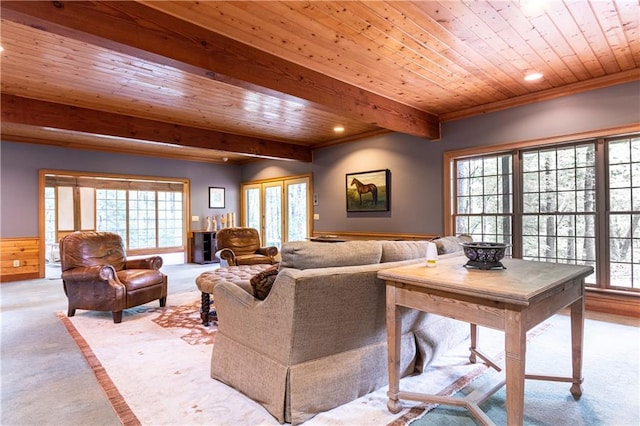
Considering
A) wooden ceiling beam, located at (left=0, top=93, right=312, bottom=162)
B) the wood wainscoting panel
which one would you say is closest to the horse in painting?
wooden ceiling beam, located at (left=0, top=93, right=312, bottom=162)

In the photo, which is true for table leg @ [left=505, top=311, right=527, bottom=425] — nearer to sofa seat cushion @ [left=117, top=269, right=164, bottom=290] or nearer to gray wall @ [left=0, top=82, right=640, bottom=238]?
gray wall @ [left=0, top=82, right=640, bottom=238]

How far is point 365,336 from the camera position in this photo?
2.14 metres

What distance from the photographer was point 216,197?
884 cm

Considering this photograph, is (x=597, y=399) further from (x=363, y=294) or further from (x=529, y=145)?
(x=529, y=145)

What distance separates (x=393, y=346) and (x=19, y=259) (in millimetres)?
7169

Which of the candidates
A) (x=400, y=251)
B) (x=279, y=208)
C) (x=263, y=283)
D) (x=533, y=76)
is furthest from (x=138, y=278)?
(x=533, y=76)

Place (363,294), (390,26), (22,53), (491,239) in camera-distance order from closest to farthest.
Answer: (363,294), (390,26), (22,53), (491,239)

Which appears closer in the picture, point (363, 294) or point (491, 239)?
point (363, 294)

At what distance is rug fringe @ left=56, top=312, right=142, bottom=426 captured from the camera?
194 cm

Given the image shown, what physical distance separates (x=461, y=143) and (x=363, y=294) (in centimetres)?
364

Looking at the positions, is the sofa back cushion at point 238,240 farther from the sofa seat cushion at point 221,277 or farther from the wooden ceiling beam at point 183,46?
the wooden ceiling beam at point 183,46

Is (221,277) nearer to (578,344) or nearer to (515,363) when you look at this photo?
(515,363)

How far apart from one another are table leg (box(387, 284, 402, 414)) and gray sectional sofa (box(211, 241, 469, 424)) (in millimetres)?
160

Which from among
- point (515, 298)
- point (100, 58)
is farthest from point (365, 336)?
point (100, 58)
